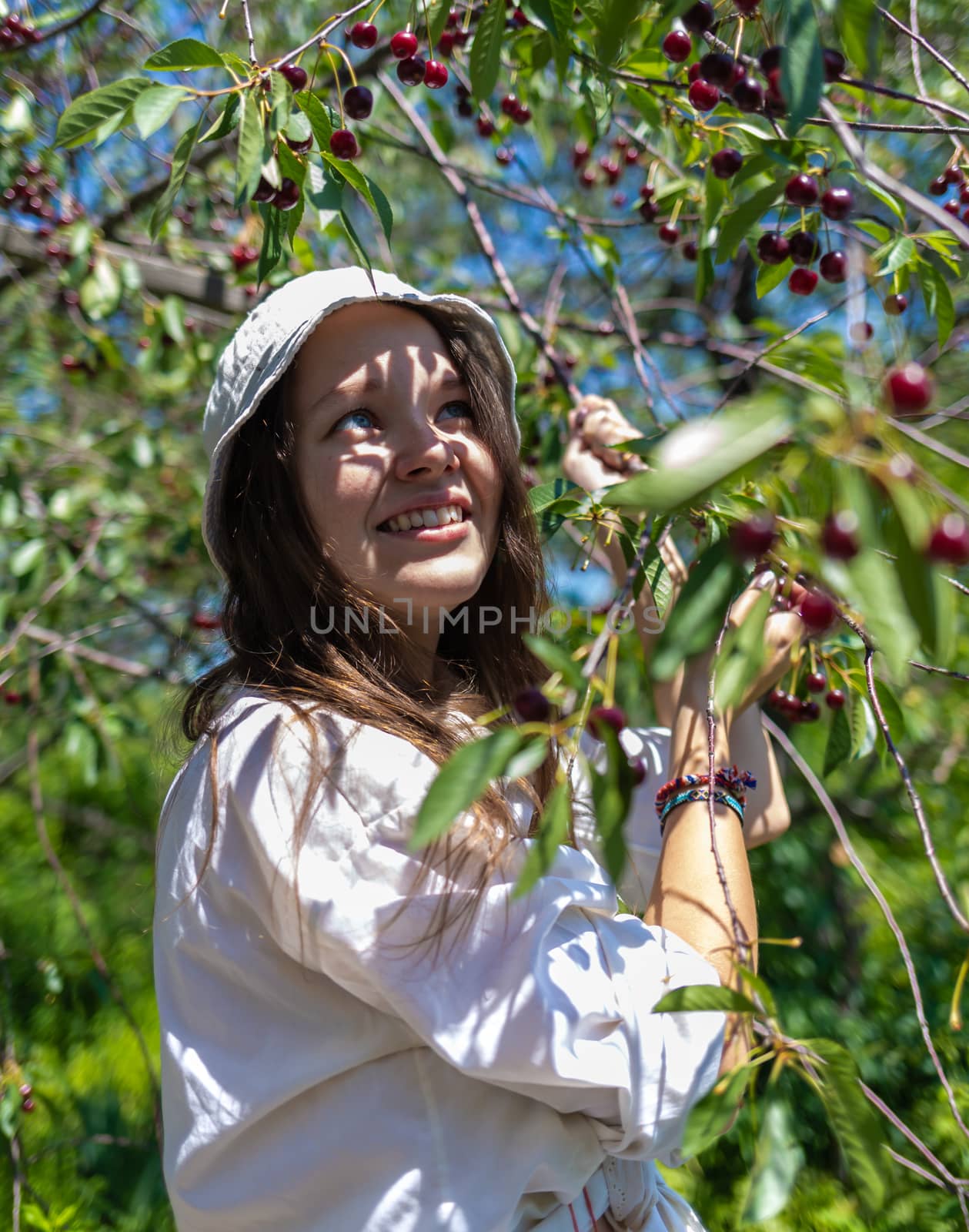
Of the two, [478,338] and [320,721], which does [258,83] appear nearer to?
[478,338]

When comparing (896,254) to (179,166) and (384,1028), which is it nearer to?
(179,166)

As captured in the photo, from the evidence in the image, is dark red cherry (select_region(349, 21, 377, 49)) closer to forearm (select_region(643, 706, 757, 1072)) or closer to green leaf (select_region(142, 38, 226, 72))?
green leaf (select_region(142, 38, 226, 72))

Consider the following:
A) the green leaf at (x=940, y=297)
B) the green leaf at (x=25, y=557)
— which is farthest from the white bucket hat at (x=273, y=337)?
the green leaf at (x=25, y=557)

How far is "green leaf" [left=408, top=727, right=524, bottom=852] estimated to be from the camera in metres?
0.71

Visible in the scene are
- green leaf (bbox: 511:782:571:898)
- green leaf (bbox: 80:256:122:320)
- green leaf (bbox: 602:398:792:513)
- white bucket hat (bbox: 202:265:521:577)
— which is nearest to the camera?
green leaf (bbox: 602:398:792:513)

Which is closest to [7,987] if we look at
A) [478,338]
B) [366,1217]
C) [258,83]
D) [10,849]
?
[366,1217]

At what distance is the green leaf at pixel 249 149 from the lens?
111 centimetres

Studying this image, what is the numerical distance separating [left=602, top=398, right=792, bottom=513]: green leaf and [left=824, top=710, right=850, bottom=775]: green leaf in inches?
46.9

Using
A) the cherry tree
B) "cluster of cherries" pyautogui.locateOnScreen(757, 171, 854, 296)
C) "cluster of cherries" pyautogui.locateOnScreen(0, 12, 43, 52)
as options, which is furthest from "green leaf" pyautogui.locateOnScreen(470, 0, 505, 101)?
"cluster of cherries" pyautogui.locateOnScreen(0, 12, 43, 52)

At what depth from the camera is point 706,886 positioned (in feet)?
4.21

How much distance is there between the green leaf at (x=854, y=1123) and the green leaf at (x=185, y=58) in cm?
120

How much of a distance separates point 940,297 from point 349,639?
0.92 metres

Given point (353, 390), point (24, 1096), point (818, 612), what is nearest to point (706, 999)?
point (818, 612)

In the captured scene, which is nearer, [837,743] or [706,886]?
[706,886]
